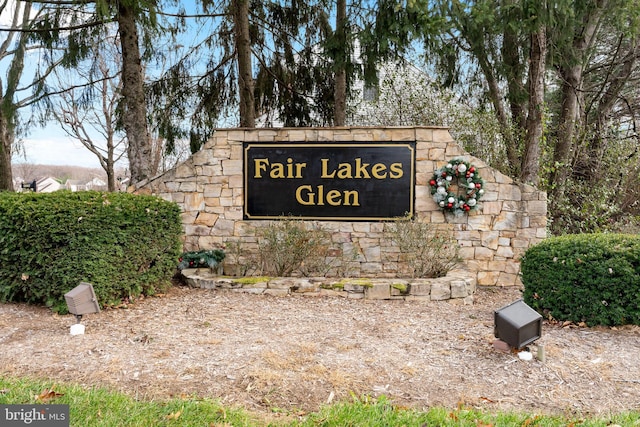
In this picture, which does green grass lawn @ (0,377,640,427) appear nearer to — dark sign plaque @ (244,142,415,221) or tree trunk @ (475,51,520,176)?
dark sign plaque @ (244,142,415,221)

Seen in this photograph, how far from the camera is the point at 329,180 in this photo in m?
6.50

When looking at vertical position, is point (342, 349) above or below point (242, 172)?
below

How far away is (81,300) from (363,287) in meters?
2.77

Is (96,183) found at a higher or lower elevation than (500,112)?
lower

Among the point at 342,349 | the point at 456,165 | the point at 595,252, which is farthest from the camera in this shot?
the point at 456,165

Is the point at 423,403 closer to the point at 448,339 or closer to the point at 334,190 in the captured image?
the point at 448,339

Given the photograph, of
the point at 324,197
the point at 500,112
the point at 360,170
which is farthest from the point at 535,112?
the point at 324,197

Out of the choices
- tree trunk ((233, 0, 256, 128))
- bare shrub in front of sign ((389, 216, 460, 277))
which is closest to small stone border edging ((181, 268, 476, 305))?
bare shrub in front of sign ((389, 216, 460, 277))

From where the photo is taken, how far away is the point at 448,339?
371 centimetres

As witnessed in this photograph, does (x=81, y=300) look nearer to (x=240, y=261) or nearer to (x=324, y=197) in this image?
(x=240, y=261)

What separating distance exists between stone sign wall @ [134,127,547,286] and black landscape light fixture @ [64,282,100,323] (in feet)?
9.11

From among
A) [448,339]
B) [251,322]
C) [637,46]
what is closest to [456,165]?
[448,339]

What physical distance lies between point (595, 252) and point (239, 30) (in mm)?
6763

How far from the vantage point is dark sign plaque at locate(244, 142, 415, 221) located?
252 inches
